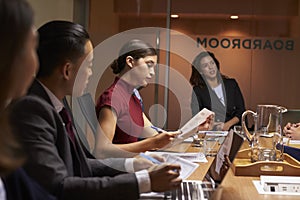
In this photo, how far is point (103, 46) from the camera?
487 cm

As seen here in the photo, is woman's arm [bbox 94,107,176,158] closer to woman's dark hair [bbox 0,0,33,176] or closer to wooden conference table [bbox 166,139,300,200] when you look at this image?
wooden conference table [bbox 166,139,300,200]

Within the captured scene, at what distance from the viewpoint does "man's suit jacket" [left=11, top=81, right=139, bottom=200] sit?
1.28 meters

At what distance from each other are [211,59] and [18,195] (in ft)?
11.9

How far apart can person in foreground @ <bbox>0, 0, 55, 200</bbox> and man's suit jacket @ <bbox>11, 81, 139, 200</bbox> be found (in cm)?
27

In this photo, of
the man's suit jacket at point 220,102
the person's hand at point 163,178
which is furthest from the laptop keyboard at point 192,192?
the man's suit jacket at point 220,102

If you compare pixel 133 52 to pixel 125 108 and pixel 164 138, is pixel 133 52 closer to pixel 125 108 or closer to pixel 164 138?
pixel 125 108

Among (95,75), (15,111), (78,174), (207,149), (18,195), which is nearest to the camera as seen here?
(18,195)

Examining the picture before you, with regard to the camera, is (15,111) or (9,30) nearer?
(9,30)

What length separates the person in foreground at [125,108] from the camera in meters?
2.24

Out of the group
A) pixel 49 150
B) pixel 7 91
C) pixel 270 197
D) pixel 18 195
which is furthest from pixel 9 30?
pixel 270 197

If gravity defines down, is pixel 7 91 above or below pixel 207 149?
above

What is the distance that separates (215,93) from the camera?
435 centimetres

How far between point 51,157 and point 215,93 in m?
3.17

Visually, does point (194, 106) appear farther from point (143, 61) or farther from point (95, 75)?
point (143, 61)
